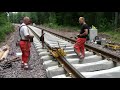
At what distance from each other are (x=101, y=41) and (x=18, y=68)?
6886mm

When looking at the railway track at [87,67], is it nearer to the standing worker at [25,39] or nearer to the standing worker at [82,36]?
the standing worker at [82,36]

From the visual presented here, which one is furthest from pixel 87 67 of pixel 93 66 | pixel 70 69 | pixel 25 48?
pixel 25 48

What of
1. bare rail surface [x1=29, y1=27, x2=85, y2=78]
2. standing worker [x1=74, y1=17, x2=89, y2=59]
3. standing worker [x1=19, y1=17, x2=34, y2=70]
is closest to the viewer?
bare rail surface [x1=29, y1=27, x2=85, y2=78]

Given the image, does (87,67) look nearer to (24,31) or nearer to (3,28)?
(24,31)

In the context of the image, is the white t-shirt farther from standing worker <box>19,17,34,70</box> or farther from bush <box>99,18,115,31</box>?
bush <box>99,18,115,31</box>

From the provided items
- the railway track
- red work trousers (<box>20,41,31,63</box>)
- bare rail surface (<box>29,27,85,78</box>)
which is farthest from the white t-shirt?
bare rail surface (<box>29,27,85,78</box>)

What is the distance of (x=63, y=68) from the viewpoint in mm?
8039

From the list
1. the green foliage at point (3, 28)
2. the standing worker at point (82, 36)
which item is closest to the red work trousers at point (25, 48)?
the standing worker at point (82, 36)

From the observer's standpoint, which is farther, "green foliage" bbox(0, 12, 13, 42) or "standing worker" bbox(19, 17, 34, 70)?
"green foliage" bbox(0, 12, 13, 42)

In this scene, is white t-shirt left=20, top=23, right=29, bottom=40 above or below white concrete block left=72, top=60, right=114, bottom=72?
above

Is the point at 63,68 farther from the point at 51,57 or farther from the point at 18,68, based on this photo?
the point at 51,57

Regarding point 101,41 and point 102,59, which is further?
point 101,41

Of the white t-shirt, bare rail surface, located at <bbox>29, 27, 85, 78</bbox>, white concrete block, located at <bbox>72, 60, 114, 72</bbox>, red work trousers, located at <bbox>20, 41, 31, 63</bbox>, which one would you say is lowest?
white concrete block, located at <bbox>72, 60, 114, 72</bbox>
